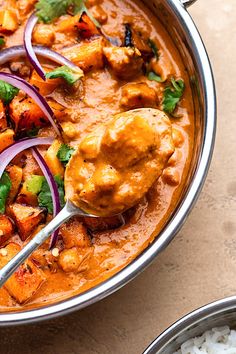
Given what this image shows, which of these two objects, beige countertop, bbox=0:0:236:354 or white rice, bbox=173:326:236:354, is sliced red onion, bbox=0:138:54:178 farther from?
white rice, bbox=173:326:236:354

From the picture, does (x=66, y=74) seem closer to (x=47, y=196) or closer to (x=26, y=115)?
(x=26, y=115)

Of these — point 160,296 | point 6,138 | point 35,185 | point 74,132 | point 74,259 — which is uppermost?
point 6,138

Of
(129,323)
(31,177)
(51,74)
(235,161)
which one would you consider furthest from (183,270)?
(51,74)

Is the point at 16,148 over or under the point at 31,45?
under

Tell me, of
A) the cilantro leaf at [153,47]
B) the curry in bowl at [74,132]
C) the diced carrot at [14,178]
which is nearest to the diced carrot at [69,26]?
the curry in bowl at [74,132]

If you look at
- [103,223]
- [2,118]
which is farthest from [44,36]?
[103,223]

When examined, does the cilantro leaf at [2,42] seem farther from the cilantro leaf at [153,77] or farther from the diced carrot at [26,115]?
the cilantro leaf at [153,77]

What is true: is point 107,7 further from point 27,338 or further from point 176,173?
point 27,338
